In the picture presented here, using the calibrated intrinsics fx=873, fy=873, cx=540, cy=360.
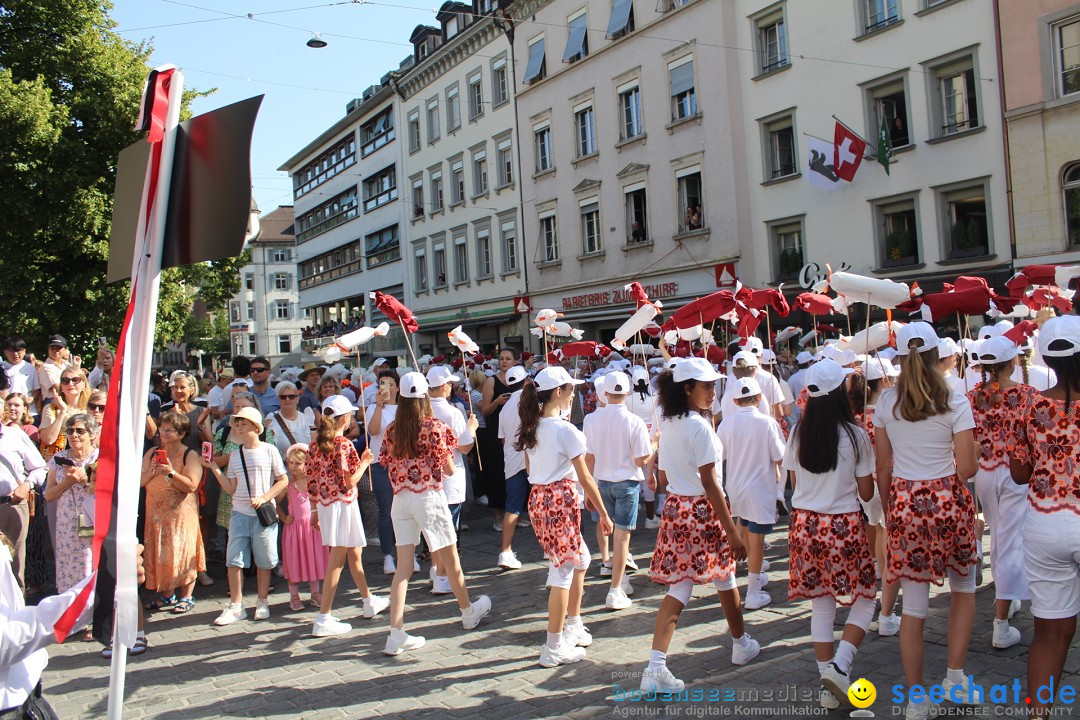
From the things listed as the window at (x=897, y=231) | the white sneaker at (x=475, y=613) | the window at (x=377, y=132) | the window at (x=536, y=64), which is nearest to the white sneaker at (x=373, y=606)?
the white sneaker at (x=475, y=613)

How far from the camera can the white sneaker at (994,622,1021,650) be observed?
5.21 meters

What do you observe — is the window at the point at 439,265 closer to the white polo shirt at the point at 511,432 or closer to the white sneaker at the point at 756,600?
the white polo shirt at the point at 511,432

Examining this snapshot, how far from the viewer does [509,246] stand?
33.8m

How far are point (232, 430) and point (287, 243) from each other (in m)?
73.6

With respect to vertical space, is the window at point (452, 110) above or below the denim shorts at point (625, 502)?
above

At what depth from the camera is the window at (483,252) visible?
35031mm

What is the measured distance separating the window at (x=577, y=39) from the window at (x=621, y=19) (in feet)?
5.19

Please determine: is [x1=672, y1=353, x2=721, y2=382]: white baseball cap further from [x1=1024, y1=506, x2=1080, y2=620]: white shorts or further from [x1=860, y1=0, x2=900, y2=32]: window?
[x1=860, y1=0, x2=900, y2=32]: window

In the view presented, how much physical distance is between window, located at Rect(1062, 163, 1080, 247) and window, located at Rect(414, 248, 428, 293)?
90.0 feet

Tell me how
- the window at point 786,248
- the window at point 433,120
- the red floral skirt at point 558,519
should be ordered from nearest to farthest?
the red floral skirt at point 558,519 < the window at point 786,248 < the window at point 433,120

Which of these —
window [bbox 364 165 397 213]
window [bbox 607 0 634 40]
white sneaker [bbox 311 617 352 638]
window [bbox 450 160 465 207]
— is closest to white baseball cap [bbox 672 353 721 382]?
white sneaker [bbox 311 617 352 638]

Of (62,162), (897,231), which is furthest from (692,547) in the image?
(62,162)

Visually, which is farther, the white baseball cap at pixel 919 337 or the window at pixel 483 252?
the window at pixel 483 252

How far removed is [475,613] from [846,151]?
17.1 m
